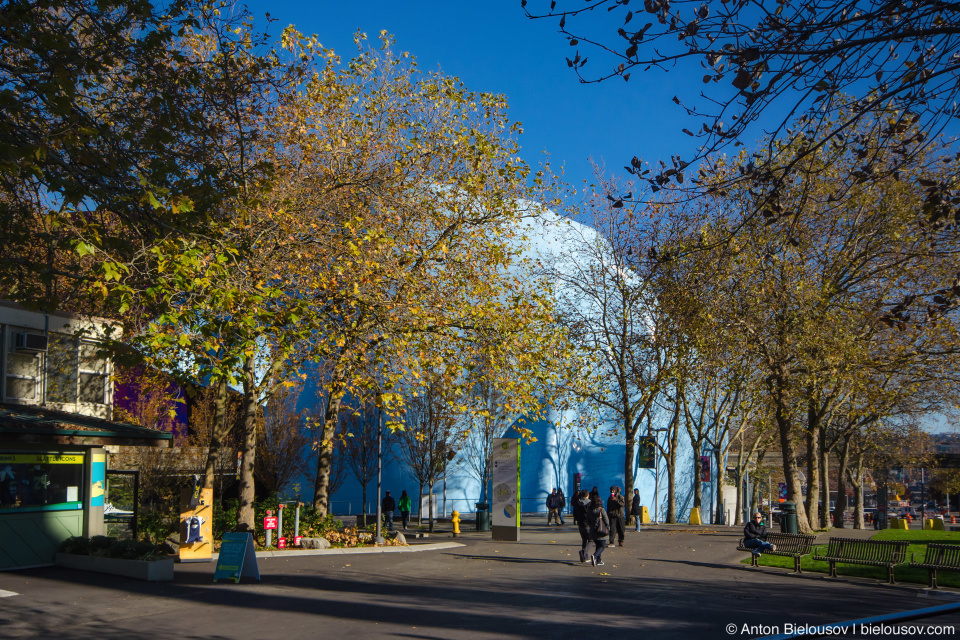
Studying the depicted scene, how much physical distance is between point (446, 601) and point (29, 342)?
13960 mm

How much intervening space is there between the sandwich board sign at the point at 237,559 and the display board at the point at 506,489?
11525 mm

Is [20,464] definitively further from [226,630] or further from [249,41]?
[249,41]

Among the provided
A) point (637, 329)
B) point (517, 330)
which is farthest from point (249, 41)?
point (637, 329)

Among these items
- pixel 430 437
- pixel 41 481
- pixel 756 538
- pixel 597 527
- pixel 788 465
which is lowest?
pixel 756 538

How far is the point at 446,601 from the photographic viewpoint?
40.3ft

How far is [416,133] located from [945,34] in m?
15.7

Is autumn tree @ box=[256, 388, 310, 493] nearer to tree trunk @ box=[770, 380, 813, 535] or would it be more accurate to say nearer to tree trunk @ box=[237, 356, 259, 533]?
tree trunk @ box=[237, 356, 259, 533]

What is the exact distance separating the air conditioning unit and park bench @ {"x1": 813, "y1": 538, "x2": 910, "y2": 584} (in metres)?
19.3

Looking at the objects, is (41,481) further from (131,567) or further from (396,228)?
(396,228)

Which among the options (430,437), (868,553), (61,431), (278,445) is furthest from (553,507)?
(61,431)

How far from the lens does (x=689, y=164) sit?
8219 millimetres

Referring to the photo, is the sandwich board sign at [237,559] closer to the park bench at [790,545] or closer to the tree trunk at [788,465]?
the park bench at [790,545]

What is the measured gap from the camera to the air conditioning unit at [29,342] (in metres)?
20.0

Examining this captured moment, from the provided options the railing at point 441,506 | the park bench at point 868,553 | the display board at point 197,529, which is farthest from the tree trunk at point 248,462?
the railing at point 441,506
